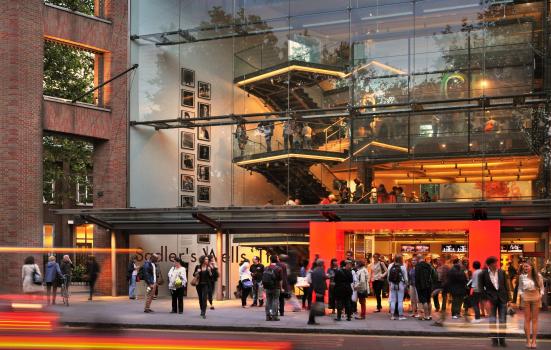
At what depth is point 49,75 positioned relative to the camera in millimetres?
39000

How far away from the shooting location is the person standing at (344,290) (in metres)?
20.3

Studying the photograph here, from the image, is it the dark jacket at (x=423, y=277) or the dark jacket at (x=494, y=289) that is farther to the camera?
the dark jacket at (x=423, y=277)

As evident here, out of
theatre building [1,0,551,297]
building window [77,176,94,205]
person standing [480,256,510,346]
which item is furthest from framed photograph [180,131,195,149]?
building window [77,176,94,205]

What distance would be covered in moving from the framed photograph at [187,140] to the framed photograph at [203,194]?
1735mm

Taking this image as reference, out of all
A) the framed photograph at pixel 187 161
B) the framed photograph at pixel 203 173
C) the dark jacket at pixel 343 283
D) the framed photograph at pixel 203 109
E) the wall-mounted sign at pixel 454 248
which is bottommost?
the dark jacket at pixel 343 283

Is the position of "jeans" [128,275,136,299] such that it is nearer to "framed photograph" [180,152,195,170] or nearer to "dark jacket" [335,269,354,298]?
"framed photograph" [180,152,195,170]

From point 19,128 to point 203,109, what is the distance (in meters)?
7.08

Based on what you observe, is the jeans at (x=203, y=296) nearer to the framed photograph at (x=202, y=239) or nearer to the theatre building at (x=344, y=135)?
the theatre building at (x=344, y=135)

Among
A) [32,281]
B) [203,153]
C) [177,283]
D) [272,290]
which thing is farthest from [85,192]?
[32,281]

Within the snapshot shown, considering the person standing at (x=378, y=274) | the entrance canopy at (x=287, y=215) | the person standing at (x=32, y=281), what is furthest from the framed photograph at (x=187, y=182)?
the person standing at (x=32, y=281)

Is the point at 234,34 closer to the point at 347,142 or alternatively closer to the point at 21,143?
the point at 347,142

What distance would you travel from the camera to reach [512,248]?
26.8 metres

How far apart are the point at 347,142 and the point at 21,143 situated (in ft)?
39.5

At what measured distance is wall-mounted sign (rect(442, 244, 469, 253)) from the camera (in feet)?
87.8
